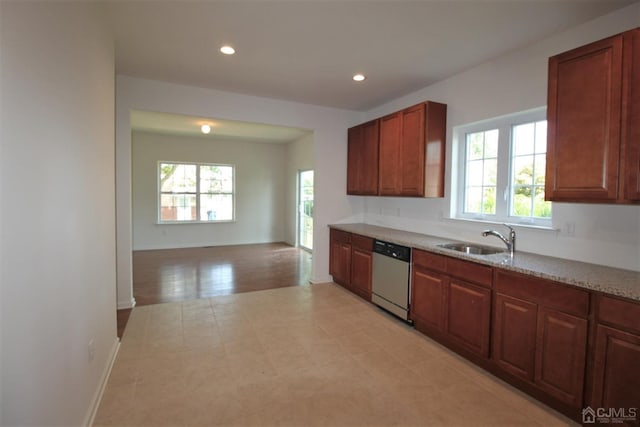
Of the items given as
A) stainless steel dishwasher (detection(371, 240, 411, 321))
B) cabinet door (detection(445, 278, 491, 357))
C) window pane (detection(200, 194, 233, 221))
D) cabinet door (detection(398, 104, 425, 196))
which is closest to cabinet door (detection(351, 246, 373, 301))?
stainless steel dishwasher (detection(371, 240, 411, 321))

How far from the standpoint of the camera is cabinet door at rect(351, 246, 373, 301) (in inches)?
159

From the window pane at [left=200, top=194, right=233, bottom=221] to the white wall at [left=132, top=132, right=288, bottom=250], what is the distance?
19cm

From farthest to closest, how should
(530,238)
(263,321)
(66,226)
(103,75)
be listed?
(263,321), (530,238), (103,75), (66,226)

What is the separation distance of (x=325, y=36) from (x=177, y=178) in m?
6.25

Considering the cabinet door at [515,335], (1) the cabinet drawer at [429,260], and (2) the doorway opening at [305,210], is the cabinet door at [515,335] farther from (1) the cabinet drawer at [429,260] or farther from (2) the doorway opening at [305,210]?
(2) the doorway opening at [305,210]

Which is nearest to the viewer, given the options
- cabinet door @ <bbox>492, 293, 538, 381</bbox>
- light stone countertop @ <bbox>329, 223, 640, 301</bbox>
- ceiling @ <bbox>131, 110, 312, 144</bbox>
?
light stone countertop @ <bbox>329, 223, 640, 301</bbox>

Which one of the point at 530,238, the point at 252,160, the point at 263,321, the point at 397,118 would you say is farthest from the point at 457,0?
the point at 252,160

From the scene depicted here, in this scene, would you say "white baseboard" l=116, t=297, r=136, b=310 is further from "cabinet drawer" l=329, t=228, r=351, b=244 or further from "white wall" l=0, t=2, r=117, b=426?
"cabinet drawer" l=329, t=228, r=351, b=244

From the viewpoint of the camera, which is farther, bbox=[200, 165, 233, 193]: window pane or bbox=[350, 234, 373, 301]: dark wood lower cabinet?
bbox=[200, 165, 233, 193]: window pane

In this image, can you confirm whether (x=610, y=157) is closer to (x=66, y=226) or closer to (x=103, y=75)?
(x=66, y=226)

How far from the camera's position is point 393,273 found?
3.57 m

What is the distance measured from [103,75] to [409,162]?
9.94ft

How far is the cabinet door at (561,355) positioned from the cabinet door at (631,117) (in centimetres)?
84

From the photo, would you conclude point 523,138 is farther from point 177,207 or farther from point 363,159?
point 177,207
